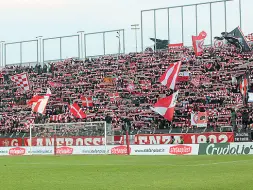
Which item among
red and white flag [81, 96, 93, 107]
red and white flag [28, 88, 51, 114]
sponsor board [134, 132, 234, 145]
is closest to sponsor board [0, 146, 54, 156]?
red and white flag [28, 88, 51, 114]

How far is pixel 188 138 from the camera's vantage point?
151ft

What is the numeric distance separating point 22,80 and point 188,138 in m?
26.2

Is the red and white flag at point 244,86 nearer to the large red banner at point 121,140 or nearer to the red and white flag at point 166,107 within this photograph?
the large red banner at point 121,140

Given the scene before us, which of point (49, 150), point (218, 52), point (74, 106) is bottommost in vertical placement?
point (49, 150)

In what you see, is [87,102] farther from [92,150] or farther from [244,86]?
[244,86]

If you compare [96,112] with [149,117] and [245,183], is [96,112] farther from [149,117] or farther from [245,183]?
[245,183]

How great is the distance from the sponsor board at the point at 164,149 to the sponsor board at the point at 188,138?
3274 millimetres

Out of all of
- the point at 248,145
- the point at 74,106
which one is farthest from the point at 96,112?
the point at 248,145

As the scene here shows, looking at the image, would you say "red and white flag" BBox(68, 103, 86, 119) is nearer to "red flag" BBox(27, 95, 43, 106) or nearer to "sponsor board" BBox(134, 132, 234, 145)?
"red flag" BBox(27, 95, 43, 106)

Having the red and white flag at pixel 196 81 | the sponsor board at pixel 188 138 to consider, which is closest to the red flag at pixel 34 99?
the sponsor board at pixel 188 138

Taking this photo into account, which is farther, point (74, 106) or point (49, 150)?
point (74, 106)

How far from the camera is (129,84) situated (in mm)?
60062

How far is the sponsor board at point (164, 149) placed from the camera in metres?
40.9

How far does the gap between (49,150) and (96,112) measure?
37.1ft
